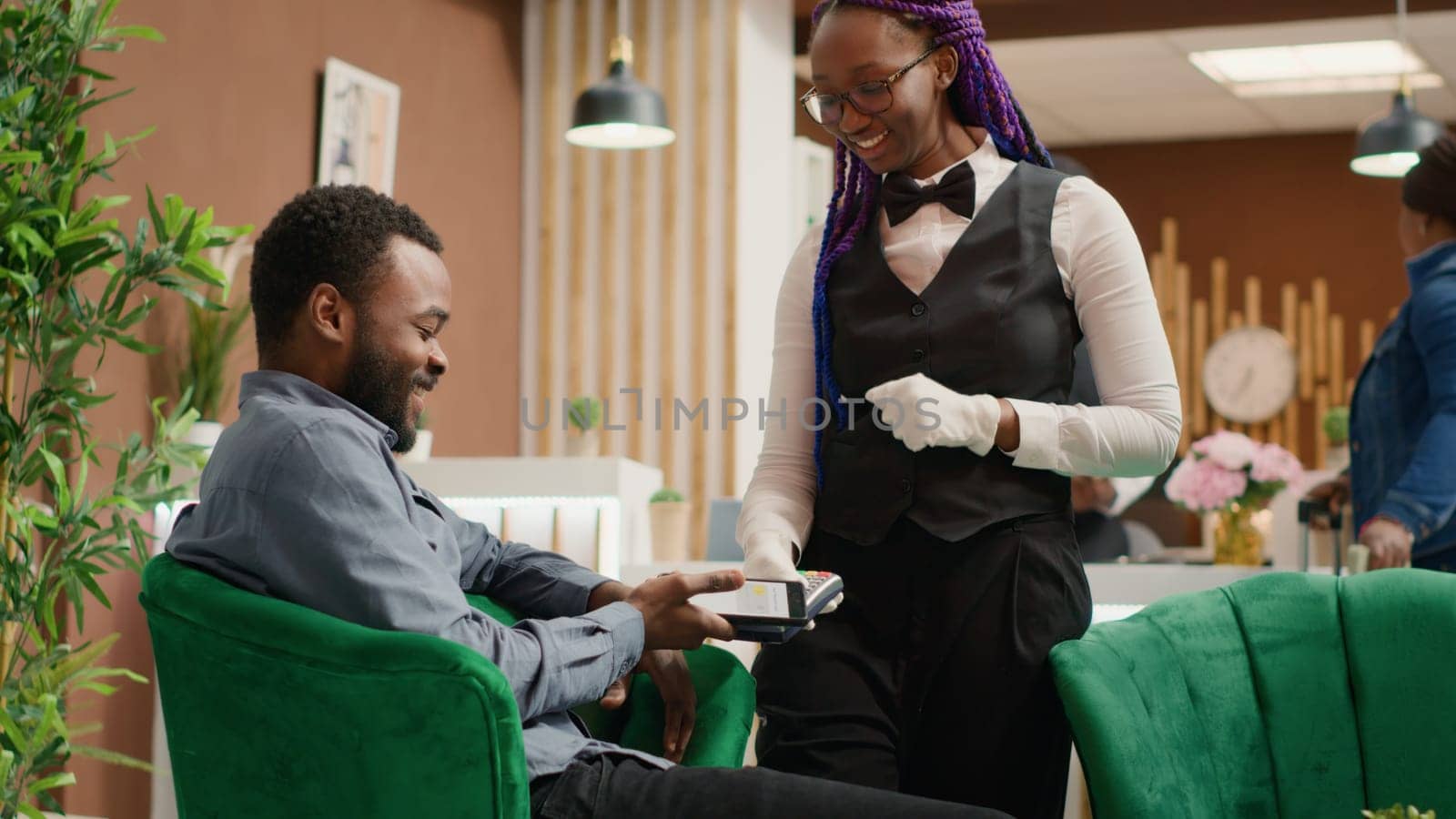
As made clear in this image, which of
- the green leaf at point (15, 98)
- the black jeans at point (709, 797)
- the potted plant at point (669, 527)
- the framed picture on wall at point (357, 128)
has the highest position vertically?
the framed picture on wall at point (357, 128)

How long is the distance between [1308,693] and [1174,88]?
22.1ft

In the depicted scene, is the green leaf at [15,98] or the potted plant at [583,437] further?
the potted plant at [583,437]

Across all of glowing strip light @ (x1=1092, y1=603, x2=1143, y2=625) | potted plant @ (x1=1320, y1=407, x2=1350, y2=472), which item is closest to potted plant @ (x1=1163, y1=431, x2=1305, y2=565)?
glowing strip light @ (x1=1092, y1=603, x2=1143, y2=625)

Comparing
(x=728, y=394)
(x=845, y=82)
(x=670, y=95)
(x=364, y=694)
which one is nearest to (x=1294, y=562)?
(x=728, y=394)

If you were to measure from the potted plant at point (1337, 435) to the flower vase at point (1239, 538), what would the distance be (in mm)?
1256

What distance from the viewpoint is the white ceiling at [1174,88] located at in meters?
7.11

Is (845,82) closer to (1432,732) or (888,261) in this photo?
(888,261)

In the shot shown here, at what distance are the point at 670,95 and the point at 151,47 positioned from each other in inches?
98.0

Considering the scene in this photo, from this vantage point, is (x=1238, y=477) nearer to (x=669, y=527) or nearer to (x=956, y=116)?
(x=669, y=527)

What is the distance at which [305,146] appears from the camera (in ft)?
17.2

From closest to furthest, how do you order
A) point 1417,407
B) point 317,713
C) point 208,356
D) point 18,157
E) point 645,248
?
point 317,713 → point 18,157 → point 1417,407 → point 208,356 → point 645,248

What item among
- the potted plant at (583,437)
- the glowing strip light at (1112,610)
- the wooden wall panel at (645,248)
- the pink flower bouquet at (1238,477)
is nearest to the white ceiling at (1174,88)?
the wooden wall panel at (645,248)

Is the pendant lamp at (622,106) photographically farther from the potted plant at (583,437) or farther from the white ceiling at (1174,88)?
the white ceiling at (1174,88)

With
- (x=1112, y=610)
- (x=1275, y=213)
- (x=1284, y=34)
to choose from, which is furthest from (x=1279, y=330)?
(x=1112, y=610)
